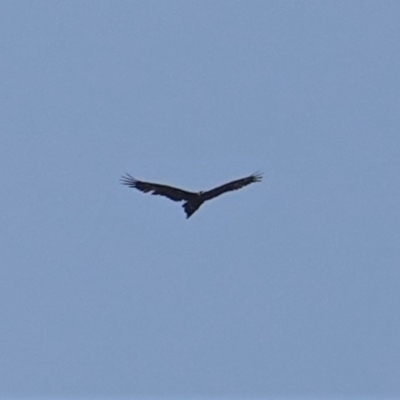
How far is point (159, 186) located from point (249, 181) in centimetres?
282

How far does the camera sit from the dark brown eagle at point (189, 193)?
58.6 feet

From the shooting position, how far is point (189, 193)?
1786cm

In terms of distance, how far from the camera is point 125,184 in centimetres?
1808

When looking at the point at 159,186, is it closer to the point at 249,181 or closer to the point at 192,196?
the point at 192,196

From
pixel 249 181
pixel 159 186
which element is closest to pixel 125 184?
pixel 159 186

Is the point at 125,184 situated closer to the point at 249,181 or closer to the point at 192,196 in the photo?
the point at 192,196

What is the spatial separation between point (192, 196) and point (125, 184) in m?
2.14

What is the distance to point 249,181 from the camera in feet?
59.1

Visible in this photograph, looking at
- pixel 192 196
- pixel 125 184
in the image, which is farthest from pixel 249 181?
pixel 125 184

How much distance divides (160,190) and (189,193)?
94 cm

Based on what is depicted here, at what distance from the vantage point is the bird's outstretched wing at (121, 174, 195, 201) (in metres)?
17.8

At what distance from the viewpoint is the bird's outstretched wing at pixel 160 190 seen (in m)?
17.8

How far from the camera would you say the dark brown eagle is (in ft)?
58.6

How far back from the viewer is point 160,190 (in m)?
18.0
